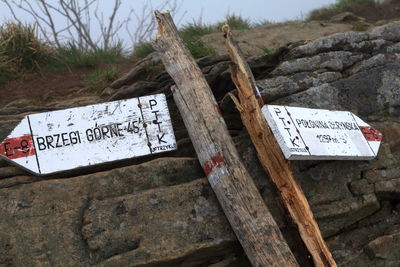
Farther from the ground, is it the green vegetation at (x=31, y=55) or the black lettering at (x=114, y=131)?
the green vegetation at (x=31, y=55)

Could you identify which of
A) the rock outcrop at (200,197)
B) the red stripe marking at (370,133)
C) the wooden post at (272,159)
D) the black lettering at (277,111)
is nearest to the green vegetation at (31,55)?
the rock outcrop at (200,197)

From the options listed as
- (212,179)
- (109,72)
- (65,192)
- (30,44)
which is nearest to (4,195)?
(65,192)

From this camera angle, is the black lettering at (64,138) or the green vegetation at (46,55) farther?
the green vegetation at (46,55)

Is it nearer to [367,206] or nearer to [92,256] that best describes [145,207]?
[92,256]

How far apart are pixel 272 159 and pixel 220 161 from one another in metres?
0.54

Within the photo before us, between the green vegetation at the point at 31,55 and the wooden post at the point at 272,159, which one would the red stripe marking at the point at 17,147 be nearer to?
the wooden post at the point at 272,159

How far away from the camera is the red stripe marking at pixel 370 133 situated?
5539 millimetres

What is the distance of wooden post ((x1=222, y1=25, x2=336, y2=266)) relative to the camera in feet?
15.1

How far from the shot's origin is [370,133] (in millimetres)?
5586

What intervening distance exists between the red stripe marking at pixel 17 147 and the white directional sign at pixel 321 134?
231 centimetres

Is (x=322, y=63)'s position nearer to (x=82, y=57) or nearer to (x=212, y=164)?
(x=212, y=164)

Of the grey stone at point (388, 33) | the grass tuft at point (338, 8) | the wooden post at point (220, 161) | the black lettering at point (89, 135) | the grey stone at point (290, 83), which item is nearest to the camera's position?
the wooden post at point (220, 161)

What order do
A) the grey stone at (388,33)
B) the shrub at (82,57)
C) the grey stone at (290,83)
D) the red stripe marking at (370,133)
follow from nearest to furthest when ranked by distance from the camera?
the red stripe marking at (370,133), the grey stone at (290,83), the grey stone at (388,33), the shrub at (82,57)

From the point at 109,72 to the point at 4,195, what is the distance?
333 cm
